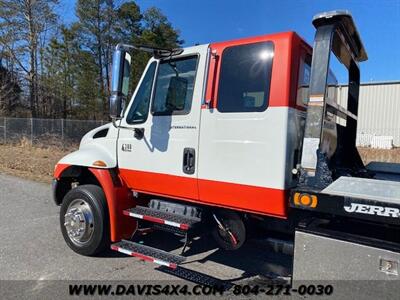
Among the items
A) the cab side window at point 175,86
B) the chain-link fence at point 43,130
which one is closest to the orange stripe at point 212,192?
the cab side window at point 175,86

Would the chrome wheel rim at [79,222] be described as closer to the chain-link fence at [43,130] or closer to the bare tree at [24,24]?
the chain-link fence at [43,130]

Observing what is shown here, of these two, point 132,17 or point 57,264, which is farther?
point 132,17

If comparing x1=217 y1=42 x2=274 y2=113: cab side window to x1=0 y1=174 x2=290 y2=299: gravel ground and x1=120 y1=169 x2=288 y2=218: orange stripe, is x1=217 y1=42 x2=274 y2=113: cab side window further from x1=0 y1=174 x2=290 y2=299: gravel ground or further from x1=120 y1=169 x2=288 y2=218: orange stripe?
x1=0 y1=174 x2=290 y2=299: gravel ground

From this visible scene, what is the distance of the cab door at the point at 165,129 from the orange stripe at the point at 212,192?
0.01 meters

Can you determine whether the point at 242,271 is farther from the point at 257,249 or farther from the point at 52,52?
the point at 52,52

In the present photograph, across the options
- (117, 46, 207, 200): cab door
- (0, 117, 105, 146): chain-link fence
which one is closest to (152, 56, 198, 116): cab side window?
(117, 46, 207, 200): cab door

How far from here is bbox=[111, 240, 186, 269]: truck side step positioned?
13.0ft

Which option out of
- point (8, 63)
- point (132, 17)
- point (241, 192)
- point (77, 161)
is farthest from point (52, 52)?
point (241, 192)

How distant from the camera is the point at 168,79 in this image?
4363 millimetres

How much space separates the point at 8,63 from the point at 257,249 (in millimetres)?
29962

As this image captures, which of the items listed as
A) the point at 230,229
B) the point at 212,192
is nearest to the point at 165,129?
the point at 212,192

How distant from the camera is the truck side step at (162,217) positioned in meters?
4.09

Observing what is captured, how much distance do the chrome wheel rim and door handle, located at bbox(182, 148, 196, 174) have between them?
1.57m

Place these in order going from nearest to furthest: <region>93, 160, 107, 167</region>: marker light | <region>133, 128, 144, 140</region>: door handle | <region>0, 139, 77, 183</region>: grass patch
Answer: <region>133, 128, 144, 140</region>: door handle < <region>93, 160, 107, 167</region>: marker light < <region>0, 139, 77, 183</region>: grass patch
